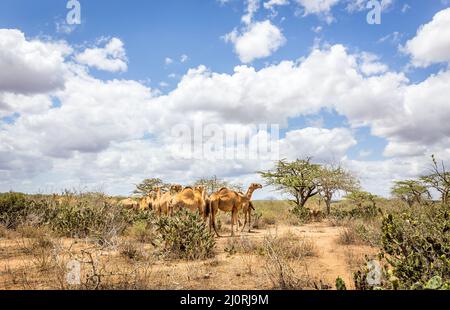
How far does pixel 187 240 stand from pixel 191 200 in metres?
3.66

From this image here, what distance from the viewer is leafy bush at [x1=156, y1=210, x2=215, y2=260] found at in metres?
7.95

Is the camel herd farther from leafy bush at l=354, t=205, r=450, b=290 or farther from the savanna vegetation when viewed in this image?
leafy bush at l=354, t=205, r=450, b=290

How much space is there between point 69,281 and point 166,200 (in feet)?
26.1

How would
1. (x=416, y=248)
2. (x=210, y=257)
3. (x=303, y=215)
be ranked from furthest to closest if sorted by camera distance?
(x=303, y=215), (x=210, y=257), (x=416, y=248)

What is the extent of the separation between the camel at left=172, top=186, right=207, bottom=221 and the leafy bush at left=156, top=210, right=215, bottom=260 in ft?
10.1

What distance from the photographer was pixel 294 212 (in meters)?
19.5

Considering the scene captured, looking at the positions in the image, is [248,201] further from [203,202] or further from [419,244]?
[419,244]

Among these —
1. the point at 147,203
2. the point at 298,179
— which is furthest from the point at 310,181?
the point at 147,203

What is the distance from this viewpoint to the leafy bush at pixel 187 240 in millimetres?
7949

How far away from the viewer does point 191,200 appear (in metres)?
→ 11.8

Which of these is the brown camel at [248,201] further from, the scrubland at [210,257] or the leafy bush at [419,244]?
the leafy bush at [419,244]

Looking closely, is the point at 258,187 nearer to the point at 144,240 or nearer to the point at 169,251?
the point at 144,240

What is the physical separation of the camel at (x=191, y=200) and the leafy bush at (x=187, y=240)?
3091 millimetres

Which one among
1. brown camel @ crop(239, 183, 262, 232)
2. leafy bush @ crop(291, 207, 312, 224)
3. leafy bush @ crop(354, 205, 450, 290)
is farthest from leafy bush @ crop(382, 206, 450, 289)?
leafy bush @ crop(291, 207, 312, 224)
